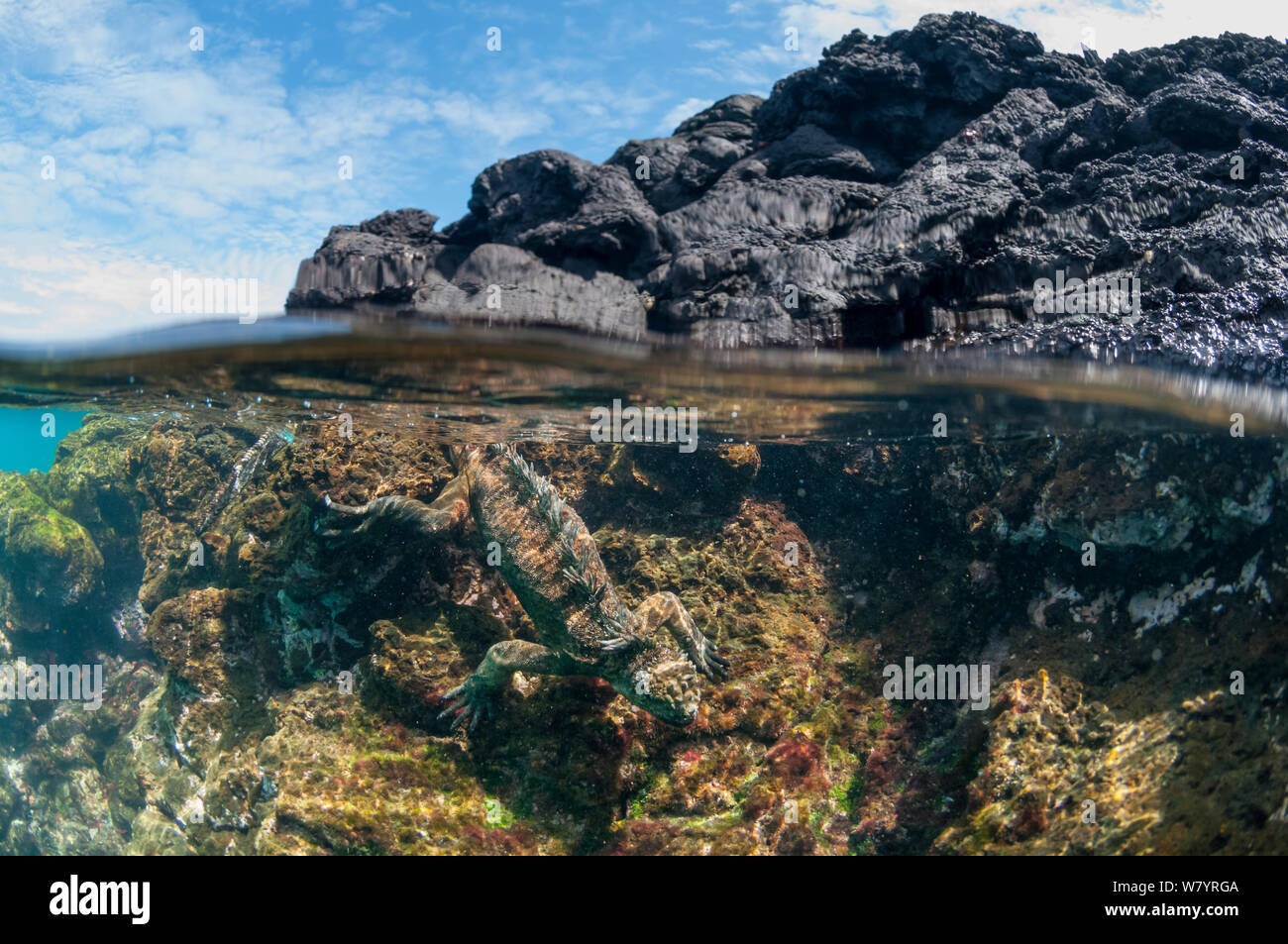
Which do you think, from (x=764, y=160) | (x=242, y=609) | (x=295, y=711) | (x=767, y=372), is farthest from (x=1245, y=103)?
(x=242, y=609)

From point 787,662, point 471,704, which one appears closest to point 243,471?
point 471,704

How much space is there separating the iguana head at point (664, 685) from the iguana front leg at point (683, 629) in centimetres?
59

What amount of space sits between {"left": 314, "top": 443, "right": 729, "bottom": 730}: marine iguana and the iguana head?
1 centimetres

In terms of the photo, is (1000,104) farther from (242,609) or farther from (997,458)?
(242,609)

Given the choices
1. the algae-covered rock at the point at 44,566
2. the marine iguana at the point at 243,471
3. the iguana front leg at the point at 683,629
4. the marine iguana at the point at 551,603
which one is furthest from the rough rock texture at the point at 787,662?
the algae-covered rock at the point at 44,566

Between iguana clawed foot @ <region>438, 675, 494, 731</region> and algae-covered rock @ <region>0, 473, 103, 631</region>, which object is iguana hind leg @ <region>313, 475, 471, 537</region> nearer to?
iguana clawed foot @ <region>438, 675, 494, 731</region>

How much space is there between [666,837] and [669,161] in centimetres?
862

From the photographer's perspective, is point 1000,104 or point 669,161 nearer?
point 1000,104

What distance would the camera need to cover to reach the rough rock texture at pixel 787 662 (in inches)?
249

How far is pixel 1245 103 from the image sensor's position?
25.2 ft

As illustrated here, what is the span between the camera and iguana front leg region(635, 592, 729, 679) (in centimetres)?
838

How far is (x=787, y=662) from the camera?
8.61m

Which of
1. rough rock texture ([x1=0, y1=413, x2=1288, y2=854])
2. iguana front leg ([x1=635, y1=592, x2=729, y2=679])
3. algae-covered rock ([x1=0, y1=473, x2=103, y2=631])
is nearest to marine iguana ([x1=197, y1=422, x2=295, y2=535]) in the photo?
rough rock texture ([x1=0, y1=413, x2=1288, y2=854])

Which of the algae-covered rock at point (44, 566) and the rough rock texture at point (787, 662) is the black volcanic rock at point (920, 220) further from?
the algae-covered rock at point (44, 566)
